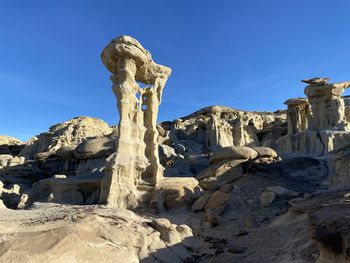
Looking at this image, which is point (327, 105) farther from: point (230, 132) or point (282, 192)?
point (282, 192)

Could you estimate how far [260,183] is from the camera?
1636cm

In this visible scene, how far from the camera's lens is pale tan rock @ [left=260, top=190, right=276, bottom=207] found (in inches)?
542

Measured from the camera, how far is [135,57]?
50.4ft

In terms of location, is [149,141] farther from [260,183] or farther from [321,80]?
[321,80]

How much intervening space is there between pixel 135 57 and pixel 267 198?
8.96 meters

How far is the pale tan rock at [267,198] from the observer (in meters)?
13.8

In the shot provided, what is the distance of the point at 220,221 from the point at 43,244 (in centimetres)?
764

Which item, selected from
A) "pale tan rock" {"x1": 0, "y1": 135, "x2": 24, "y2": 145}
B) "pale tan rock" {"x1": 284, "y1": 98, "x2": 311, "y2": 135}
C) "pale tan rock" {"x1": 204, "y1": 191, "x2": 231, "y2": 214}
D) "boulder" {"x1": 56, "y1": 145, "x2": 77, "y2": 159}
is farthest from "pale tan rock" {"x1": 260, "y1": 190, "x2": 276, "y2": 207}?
"pale tan rock" {"x1": 0, "y1": 135, "x2": 24, "y2": 145}

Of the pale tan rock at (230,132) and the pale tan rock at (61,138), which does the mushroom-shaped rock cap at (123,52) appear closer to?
the pale tan rock at (230,132)

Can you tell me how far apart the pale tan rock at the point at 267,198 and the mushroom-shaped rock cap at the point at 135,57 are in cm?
803

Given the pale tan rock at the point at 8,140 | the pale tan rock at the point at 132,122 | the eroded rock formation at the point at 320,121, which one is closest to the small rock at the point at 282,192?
the pale tan rock at the point at 132,122

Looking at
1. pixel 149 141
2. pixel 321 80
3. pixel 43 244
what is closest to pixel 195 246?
pixel 43 244

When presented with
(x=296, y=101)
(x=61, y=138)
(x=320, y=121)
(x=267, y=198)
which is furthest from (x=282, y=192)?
(x=61, y=138)

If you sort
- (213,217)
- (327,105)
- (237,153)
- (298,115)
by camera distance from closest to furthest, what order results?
1. (213,217)
2. (237,153)
3. (327,105)
4. (298,115)
